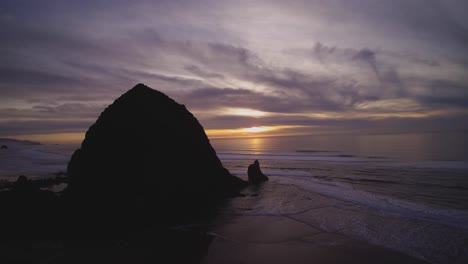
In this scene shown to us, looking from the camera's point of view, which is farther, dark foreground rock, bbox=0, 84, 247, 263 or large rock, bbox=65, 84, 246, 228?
large rock, bbox=65, 84, 246, 228

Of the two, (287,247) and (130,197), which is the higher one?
(130,197)

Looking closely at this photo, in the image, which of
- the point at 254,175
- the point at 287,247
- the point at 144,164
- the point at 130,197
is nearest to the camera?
the point at 287,247

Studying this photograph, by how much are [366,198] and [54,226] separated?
16690mm

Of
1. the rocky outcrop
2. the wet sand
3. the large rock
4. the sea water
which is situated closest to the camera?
the wet sand

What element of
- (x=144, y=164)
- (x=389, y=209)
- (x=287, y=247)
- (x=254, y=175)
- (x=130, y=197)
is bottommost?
(x=287, y=247)

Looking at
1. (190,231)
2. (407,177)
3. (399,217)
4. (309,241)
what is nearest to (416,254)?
(309,241)

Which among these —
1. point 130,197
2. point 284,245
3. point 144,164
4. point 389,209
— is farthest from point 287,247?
point 144,164

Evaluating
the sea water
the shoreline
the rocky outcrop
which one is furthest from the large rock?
the rocky outcrop

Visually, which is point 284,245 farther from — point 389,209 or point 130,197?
point 130,197

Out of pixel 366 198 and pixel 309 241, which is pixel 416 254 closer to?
pixel 309 241

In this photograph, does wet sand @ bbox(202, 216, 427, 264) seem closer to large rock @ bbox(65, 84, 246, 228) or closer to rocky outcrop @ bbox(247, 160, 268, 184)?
large rock @ bbox(65, 84, 246, 228)

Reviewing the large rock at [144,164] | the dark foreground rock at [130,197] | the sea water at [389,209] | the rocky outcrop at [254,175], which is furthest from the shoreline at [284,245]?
the rocky outcrop at [254,175]

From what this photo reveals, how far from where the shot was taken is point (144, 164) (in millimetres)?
15430

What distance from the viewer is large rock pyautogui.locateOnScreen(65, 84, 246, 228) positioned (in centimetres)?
1405
